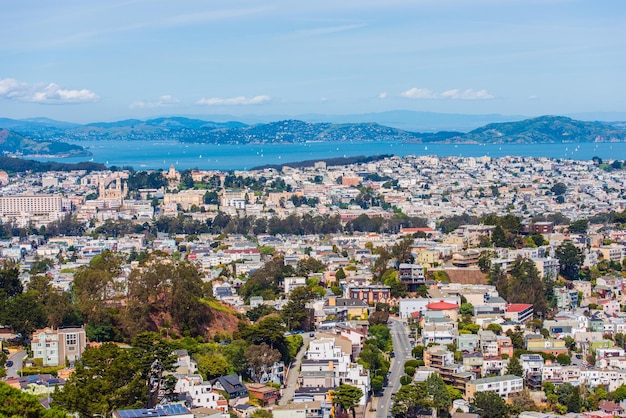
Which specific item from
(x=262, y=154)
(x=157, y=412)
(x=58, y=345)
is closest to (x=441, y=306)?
(x=58, y=345)

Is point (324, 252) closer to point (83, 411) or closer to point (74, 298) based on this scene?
point (74, 298)

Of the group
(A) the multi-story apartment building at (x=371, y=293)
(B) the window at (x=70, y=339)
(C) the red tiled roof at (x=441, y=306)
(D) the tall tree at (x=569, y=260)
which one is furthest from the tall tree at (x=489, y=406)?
(D) the tall tree at (x=569, y=260)

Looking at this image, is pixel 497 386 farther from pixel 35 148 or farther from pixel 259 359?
pixel 35 148

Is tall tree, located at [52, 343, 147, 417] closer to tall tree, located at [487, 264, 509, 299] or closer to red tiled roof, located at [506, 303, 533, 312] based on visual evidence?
red tiled roof, located at [506, 303, 533, 312]

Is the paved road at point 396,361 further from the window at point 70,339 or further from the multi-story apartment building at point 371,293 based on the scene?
the window at point 70,339

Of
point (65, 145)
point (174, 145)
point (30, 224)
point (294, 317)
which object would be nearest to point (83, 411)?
point (294, 317)

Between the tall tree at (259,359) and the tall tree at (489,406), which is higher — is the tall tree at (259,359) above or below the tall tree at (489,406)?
above
